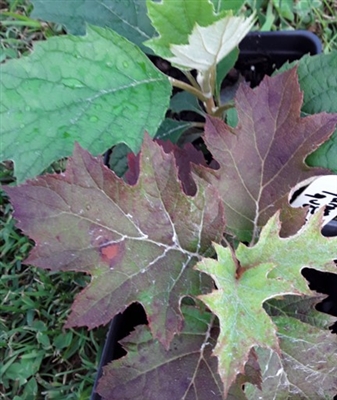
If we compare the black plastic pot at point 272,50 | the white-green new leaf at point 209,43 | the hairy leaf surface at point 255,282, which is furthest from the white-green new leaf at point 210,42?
the black plastic pot at point 272,50

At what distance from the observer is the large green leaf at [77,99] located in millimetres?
785

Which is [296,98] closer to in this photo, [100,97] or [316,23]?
[100,97]

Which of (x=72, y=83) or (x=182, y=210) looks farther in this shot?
(x=72, y=83)

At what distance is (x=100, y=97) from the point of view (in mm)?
826

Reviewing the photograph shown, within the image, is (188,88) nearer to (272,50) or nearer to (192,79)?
(192,79)

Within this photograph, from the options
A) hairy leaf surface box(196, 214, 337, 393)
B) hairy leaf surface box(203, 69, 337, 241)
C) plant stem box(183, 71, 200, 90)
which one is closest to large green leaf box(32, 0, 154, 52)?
plant stem box(183, 71, 200, 90)

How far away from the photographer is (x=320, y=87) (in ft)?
2.76

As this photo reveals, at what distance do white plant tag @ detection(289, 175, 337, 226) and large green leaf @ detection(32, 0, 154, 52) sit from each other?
0.43m

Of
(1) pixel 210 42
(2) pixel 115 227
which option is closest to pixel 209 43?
(1) pixel 210 42

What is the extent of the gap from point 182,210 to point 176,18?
29 cm

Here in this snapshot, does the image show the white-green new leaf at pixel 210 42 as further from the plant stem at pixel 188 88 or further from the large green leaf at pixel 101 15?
the large green leaf at pixel 101 15

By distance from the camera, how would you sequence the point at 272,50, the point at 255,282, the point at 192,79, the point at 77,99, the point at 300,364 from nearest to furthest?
the point at 255,282 < the point at 300,364 < the point at 77,99 < the point at 192,79 < the point at 272,50

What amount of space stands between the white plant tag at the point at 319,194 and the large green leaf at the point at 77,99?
0.24 meters

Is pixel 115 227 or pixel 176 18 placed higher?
pixel 176 18
